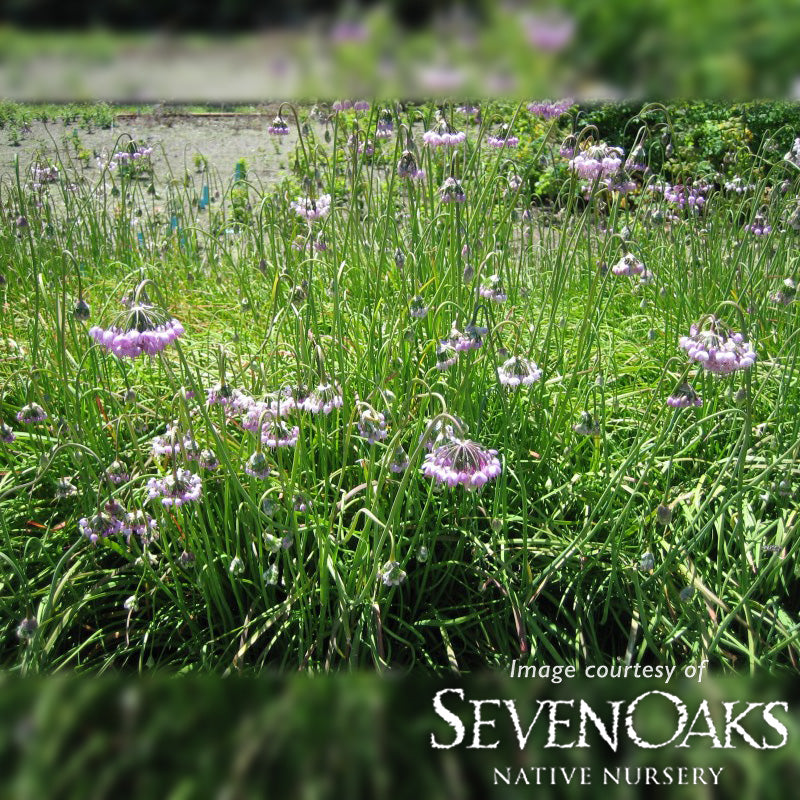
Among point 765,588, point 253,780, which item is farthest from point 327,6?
point 765,588

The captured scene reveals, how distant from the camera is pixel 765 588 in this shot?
1735 mm

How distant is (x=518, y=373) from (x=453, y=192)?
0.61 metres

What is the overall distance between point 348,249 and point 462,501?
1367 millimetres

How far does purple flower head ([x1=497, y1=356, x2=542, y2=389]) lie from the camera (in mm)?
1607

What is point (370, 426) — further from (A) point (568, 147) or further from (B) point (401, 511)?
(A) point (568, 147)

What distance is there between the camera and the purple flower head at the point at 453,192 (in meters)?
1.96

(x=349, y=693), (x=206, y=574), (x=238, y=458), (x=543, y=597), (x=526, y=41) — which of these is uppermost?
(x=526, y=41)

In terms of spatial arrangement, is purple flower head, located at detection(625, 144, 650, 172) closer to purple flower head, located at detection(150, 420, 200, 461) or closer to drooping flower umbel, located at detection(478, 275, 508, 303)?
drooping flower umbel, located at detection(478, 275, 508, 303)

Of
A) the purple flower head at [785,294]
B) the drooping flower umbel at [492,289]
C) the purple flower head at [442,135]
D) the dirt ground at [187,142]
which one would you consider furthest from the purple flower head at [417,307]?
the dirt ground at [187,142]

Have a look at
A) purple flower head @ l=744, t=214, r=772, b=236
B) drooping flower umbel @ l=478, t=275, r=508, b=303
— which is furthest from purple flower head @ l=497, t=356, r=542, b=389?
purple flower head @ l=744, t=214, r=772, b=236

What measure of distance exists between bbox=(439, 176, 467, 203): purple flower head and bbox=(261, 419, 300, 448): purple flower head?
78 centimetres

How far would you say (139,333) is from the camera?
1.24 metres

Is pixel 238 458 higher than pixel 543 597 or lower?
higher

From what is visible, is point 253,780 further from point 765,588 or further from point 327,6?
point 765,588
